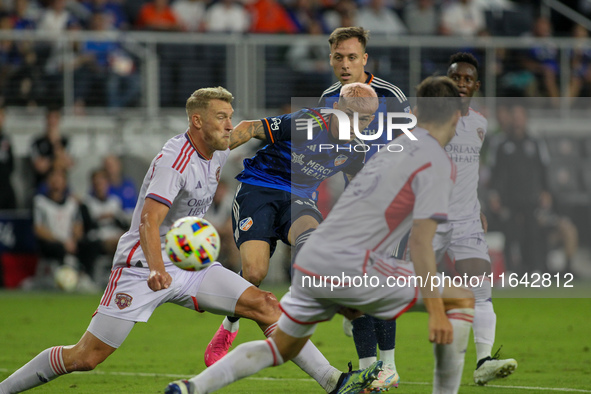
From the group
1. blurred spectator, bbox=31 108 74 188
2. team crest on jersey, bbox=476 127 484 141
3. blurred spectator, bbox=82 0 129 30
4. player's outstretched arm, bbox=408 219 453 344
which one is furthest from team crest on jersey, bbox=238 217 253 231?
blurred spectator, bbox=82 0 129 30

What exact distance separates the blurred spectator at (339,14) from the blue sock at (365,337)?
1126cm

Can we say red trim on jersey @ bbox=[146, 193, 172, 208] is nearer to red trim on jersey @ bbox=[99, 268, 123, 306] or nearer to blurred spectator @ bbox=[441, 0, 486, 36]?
red trim on jersey @ bbox=[99, 268, 123, 306]

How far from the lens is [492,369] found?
279 inches

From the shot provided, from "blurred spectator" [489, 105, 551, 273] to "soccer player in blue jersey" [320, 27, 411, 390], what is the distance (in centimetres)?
790

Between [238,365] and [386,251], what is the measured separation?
3.72ft

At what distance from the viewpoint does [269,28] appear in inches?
707

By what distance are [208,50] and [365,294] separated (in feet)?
40.3

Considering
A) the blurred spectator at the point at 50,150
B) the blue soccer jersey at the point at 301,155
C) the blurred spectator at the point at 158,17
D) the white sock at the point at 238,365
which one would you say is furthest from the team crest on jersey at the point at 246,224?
the blurred spectator at the point at 158,17

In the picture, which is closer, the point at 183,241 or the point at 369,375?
the point at 183,241

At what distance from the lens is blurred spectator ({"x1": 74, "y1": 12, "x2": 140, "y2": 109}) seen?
Answer: 16562 millimetres

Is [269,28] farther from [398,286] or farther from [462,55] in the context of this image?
[398,286]

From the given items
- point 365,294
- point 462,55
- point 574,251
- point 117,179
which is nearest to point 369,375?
point 365,294

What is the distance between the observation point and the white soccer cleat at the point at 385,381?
22.6 ft

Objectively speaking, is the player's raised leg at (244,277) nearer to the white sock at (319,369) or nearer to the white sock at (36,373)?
the white sock at (319,369)
